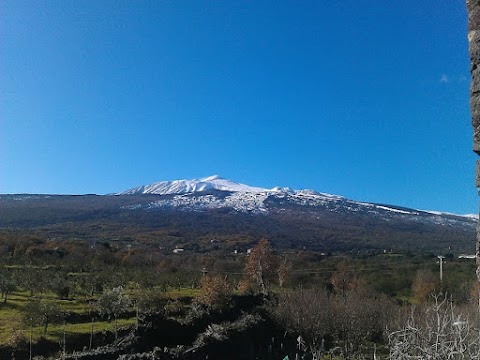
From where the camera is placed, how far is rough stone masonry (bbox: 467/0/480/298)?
16.9 feet

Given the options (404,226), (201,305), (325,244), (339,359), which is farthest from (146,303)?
(404,226)

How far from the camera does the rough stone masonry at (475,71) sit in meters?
5.14

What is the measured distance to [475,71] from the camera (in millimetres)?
5230

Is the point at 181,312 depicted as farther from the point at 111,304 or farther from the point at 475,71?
the point at 475,71

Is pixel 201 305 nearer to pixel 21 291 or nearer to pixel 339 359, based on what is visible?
pixel 339 359

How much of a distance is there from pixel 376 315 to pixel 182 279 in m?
22.8

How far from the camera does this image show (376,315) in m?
34.3

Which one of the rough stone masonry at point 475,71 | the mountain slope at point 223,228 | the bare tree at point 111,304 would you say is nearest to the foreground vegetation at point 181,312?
the bare tree at point 111,304

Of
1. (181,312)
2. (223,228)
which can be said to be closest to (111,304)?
(181,312)

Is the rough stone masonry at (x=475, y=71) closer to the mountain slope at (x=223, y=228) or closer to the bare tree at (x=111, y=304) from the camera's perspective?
the bare tree at (x=111, y=304)

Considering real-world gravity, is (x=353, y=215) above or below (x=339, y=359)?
above

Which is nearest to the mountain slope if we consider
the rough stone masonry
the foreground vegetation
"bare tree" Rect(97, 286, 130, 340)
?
the foreground vegetation

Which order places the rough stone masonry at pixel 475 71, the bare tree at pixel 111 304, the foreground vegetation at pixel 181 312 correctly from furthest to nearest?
the bare tree at pixel 111 304 < the foreground vegetation at pixel 181 312 < the rough stone masonry at pixel 475 71

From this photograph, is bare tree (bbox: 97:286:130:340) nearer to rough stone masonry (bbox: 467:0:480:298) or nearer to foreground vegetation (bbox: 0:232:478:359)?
foreground vegetation (bbox: 0:232:478:359)
